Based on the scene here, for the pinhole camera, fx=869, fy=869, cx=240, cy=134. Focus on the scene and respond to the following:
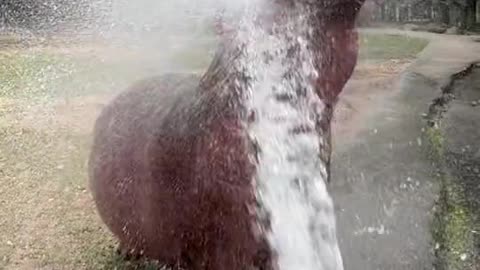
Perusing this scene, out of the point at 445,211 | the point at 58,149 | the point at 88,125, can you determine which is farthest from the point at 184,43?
the point at 445,211

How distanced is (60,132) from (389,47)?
3166 millimetres

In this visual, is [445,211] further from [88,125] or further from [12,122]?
[12,122]

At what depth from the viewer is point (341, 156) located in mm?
3963

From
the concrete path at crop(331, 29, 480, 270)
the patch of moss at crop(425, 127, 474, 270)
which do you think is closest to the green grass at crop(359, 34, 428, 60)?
the concrete path at crop(331, 29, 480, 270)

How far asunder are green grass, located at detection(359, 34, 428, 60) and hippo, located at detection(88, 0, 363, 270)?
14.1ft

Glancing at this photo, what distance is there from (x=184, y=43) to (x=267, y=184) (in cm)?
425

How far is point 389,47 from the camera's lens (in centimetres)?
733

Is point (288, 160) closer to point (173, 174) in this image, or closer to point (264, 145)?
point (264, 145)

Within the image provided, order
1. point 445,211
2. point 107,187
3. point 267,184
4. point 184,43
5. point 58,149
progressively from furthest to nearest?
point 184,43 → point 58,149 → point 445,211 → point 107,187 → point 267,184

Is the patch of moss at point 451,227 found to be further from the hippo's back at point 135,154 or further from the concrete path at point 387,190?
the hippo's back at point 135,154

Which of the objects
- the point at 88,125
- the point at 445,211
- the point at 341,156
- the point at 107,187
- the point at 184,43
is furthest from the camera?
the point at 184,43

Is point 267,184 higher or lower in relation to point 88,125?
higher

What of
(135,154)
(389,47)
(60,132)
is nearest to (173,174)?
(135,154)

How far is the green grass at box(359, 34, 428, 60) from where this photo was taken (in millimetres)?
6851
